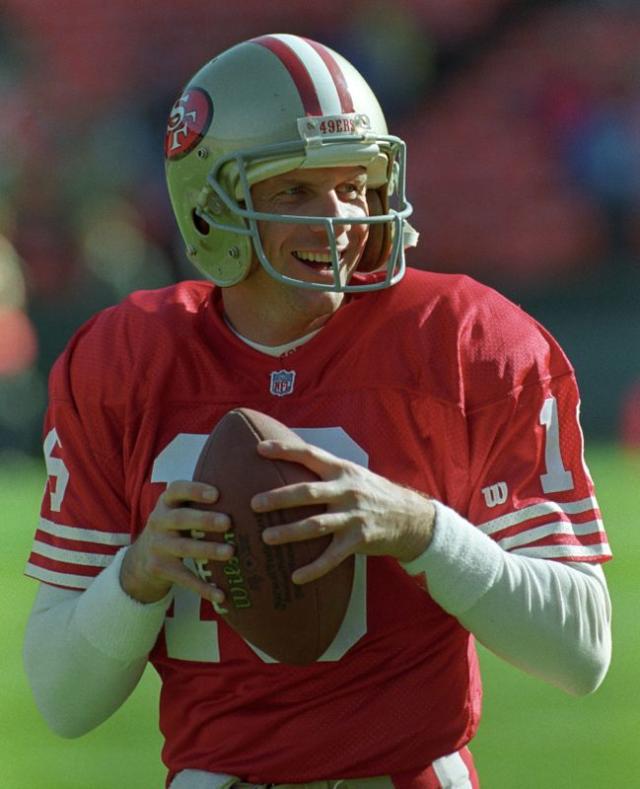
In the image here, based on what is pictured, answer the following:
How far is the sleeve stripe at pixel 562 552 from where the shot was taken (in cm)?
196

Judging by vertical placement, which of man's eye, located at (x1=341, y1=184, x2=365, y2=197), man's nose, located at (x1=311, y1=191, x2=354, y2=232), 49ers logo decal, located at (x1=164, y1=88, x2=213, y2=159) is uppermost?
49ers logo decal, located at (x1=164, y1=88, x2=213, y2=159)

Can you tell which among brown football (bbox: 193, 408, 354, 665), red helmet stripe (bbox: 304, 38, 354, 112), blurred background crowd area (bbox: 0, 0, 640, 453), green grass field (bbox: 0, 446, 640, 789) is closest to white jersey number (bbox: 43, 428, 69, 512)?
brown football (bbox: 193, 408, 354, 665)

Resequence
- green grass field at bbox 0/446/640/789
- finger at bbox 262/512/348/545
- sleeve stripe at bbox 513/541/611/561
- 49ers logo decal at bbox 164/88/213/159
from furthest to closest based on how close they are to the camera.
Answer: green grass field at bbox 0/446/640/789
49ers logo decal at bbox 164/88/213/159
sleeve stripe at bbox 513/541/611/561
finger at bbox 262/512/348/545

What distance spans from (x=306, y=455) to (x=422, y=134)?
10392 mm

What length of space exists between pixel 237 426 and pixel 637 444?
6.49 meters

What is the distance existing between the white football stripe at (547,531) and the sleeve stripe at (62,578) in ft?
1.88

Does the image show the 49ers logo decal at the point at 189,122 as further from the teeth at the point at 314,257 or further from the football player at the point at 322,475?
the teeth at the point at 314,257

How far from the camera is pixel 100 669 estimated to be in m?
2.03

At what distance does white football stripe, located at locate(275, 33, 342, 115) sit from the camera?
2.13m

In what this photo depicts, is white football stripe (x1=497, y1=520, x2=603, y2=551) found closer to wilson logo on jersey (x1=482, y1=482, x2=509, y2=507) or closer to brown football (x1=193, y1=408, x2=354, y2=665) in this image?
wilson logo on jersey (x1=482, y1=482, x2=509, y2=507)

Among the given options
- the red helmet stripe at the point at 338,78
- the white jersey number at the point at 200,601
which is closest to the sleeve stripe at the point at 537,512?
the white jersey number at the point at 200,601

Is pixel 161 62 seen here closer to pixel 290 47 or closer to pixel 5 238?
pixel 5 238

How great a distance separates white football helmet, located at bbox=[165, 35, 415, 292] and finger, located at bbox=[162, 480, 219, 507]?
1.15 ft

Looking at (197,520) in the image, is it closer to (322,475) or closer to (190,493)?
(190,493)
